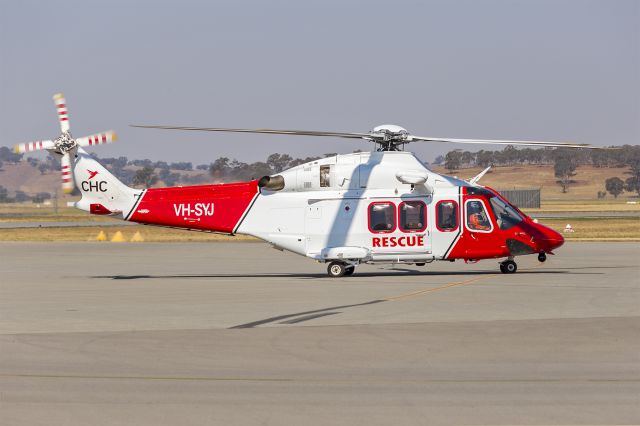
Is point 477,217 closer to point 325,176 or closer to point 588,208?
point 325,176

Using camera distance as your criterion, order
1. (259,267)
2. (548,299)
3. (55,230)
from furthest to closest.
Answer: (55,230), (259,267), (548,299)

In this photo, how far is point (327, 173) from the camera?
28.8m

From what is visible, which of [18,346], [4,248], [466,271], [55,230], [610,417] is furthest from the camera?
[55,230]

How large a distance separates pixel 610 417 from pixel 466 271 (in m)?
21.3

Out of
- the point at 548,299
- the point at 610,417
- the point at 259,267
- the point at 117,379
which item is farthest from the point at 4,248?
the point at 610,417

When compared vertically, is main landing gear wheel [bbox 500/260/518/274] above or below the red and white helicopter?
below

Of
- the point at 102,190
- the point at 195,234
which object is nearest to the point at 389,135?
the point at 102,190

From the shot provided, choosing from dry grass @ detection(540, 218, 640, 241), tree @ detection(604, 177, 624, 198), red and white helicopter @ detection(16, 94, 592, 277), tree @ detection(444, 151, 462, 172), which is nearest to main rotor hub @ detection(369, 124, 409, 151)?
red and white helicopter @ detection(16, 94, 592, 277)

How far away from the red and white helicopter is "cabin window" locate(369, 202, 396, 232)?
3 centimetres

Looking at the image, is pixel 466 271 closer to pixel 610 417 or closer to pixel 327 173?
pixel 327 173

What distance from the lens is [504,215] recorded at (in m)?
28.8

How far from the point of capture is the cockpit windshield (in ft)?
94.0

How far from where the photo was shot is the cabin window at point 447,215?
2850cm

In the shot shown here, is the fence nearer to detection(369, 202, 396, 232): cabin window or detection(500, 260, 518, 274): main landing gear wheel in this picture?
detection(500, 260, 518, 274): main landing gear wheel
